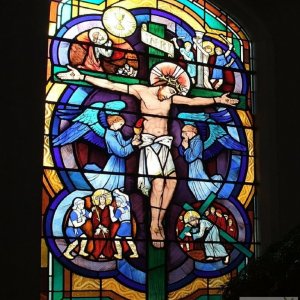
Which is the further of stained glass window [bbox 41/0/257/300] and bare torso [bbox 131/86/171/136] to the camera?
bare torso [bbox 131/86/171/136]

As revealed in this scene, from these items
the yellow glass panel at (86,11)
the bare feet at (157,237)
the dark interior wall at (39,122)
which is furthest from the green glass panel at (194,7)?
the bare feet at (157,237)

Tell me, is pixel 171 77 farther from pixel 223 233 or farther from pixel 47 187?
pixel 47 187

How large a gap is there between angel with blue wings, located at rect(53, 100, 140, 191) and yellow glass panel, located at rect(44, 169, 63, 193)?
26 centimetres

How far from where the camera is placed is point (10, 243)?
6.03 metres

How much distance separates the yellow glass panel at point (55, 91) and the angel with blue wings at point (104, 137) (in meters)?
0.15

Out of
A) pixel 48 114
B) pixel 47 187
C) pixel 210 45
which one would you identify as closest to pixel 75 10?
pixel 48 114

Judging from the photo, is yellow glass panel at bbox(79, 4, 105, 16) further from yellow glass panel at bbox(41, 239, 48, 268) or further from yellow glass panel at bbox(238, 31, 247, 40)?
yellow glass panel at bbox(41, 239, 48, 268)

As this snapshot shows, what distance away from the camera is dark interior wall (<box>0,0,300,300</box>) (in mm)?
6090

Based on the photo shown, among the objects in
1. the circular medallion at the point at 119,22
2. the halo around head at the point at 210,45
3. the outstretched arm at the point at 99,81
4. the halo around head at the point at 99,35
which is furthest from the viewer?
the halo around head at the point at 210,45

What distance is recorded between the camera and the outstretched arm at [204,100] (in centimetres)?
735

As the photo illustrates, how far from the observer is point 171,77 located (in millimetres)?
7395

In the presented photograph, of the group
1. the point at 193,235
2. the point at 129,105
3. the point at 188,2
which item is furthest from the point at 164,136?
the point at 188,2

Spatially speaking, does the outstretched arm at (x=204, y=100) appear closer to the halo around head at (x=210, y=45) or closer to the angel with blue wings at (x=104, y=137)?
the halo around head at (x=210, y=45)

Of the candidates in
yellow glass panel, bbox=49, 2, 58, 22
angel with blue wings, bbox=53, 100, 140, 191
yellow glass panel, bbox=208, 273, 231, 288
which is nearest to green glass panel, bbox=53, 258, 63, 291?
angel with blue wings, bbox=53, 100, 140, 191
